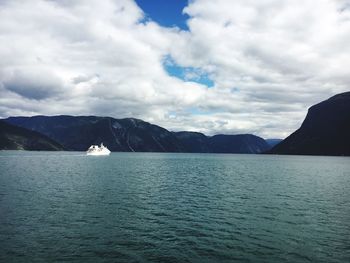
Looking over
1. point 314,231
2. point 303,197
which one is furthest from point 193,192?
point 314,231

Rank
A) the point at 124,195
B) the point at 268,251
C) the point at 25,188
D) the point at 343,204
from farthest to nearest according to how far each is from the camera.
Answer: the point at 25,188 < the point at 124,195 < the point at 343,204 < the point at 268,251

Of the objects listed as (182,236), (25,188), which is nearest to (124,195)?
(25,188)

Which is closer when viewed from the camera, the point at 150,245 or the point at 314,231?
the point at 150,245

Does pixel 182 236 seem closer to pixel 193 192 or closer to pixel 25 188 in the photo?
pixel 193 192

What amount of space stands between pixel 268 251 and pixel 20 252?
28.3 meters

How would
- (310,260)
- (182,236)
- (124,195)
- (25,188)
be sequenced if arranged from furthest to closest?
(25,188) → (124,195) → (182,236) → (310,260)

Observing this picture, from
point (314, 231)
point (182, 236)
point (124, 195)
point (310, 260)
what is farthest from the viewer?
point (124, 195)

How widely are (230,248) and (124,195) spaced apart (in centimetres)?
4181

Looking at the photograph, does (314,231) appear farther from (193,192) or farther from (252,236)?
(193,192)

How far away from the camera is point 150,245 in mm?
38500

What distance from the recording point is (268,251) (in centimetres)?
3700

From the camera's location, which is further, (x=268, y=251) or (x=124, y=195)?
(x=124, y=195)

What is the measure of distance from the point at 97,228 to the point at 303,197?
172 feet

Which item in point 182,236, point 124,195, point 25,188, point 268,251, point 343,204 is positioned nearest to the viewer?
point 268,251
